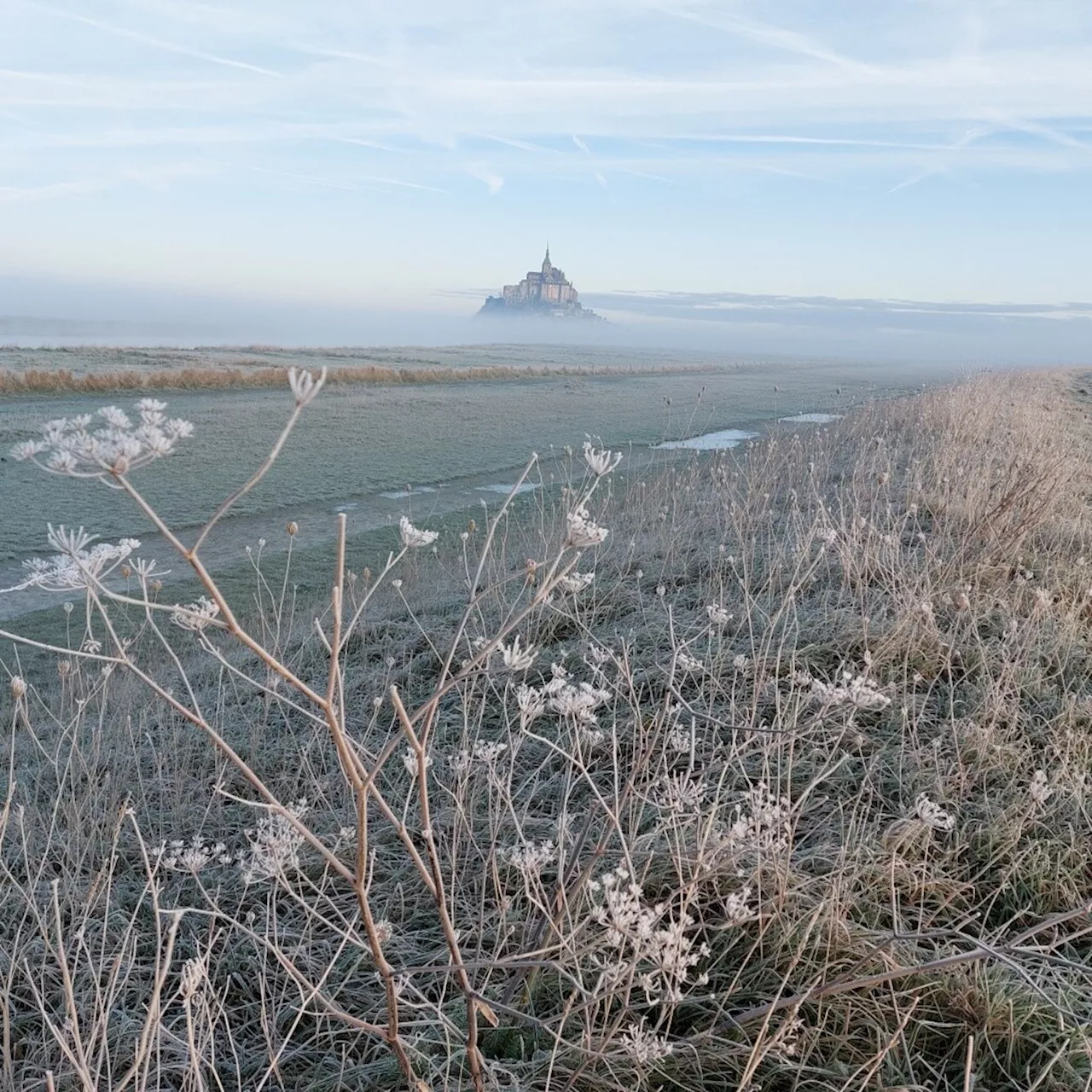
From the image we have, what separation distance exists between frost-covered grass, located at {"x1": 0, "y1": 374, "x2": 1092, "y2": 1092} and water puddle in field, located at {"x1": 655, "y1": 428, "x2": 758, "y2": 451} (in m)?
12.2

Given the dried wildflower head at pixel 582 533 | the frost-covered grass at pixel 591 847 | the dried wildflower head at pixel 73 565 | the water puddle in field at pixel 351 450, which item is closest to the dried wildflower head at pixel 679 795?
the frost-covered grass at pixel 591 847

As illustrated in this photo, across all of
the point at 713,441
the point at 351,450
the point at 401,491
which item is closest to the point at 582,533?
the point at 401,491

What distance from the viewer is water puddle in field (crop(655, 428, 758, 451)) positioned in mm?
17938

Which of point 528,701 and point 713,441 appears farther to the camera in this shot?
point 713,441

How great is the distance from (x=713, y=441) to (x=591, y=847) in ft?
56.7

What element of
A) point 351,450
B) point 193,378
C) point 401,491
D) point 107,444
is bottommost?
point 401,491

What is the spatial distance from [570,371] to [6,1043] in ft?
137

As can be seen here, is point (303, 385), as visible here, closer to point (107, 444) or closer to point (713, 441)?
point (107, 444)

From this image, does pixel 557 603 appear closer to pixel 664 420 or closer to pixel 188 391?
pixel 664 420

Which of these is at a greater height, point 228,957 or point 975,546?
point 975,546

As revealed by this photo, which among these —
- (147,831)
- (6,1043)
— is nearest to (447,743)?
(147,831)

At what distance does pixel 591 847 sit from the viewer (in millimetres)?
2846

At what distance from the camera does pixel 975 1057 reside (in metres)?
2.31

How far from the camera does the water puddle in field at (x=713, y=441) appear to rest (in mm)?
17938
